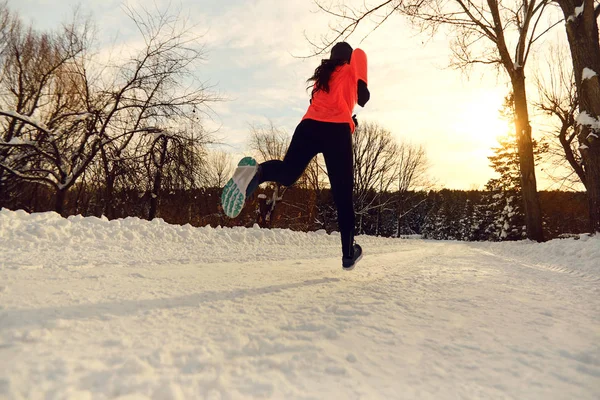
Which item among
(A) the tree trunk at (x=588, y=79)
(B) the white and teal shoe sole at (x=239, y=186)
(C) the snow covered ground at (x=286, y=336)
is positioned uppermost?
(A) the tree trunk at (x=588, y=79)

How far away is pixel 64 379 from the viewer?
1.01 m

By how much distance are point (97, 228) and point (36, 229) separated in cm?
76

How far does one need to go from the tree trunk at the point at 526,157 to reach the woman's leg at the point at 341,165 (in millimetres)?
9718

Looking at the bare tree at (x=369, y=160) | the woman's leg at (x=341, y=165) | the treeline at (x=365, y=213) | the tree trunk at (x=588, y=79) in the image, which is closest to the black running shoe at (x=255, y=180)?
the woman's leg at (x=341, y=165)

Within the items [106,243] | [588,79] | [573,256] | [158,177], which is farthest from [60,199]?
[588,79]

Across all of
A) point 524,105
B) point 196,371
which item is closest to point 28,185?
point 196,371

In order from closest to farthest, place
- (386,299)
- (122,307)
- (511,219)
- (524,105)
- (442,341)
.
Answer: (442,341) → (122,307) → (386,299) → (524,105) → (511,219)

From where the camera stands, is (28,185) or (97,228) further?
(28,185)

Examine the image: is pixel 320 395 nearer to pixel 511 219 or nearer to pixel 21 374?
pixel 21 374

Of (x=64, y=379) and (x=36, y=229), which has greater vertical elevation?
(x=36, y=229)

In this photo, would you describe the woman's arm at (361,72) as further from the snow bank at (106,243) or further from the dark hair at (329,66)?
the snow bank at (106,243)

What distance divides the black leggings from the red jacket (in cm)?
6

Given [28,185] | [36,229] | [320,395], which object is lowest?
[320,395]

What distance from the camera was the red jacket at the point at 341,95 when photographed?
2.89 metres
